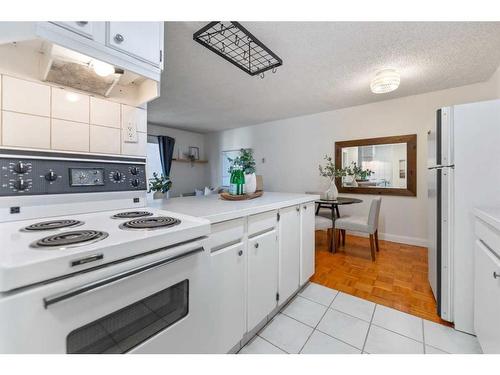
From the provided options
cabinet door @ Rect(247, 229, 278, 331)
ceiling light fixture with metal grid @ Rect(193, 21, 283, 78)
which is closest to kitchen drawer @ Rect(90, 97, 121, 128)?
ceiling light fixture with metal grid @ Rect(193, 21, 283, 78)

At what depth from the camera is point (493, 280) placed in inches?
38.7

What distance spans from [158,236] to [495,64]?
3512 millimetres

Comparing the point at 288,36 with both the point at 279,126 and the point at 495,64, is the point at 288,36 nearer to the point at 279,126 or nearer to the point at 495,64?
the point at 495,64

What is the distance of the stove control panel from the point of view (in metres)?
0.87

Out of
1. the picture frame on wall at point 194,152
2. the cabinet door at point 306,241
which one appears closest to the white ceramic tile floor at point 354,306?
the cabinet door at point 306,241

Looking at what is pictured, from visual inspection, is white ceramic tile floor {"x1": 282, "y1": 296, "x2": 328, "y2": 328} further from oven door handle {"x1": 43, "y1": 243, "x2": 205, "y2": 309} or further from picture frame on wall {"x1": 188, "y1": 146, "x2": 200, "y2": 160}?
picture frame on wall {"x1": 188, "y1": 146, "x2": 200, "y2": 160}

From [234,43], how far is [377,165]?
288 centimetres

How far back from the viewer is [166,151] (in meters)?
4.95

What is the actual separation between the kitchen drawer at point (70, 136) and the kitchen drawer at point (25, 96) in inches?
2.7

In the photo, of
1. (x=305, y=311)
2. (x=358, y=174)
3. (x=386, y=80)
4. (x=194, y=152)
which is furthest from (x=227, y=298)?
(x=194, y=152)

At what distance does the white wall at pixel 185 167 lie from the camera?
209 inches

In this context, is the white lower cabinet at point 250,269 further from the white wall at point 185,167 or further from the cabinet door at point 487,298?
the white wall at point 185,167

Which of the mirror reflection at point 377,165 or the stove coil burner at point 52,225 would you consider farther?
the mirror reflection at point 377,165
